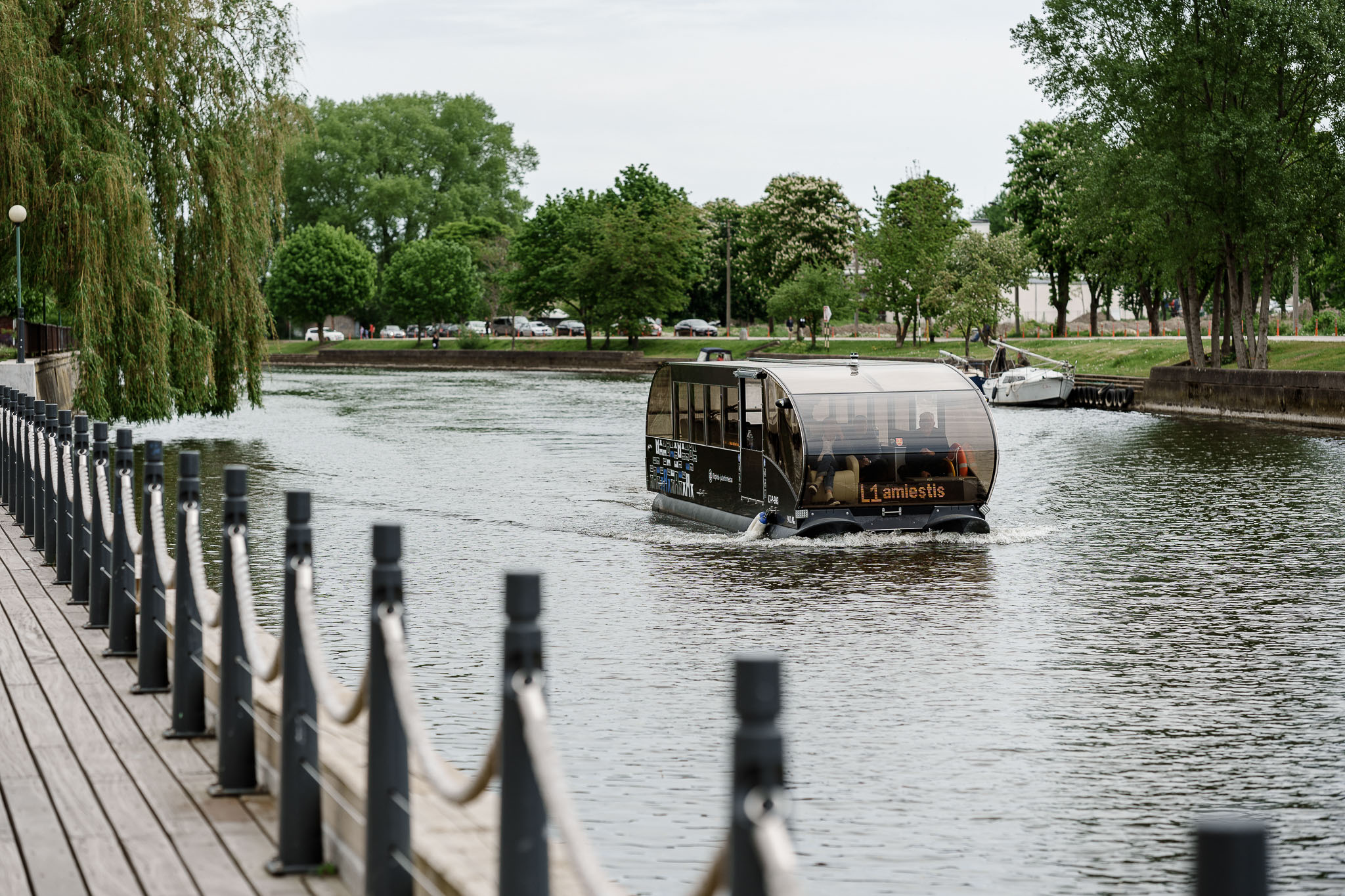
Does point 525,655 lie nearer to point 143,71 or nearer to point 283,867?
point 283,867

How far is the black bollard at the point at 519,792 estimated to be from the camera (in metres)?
4.02

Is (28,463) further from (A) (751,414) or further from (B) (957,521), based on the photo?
(B) (957,521)

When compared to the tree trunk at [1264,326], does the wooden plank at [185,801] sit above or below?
below

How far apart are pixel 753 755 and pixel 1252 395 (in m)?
50.7

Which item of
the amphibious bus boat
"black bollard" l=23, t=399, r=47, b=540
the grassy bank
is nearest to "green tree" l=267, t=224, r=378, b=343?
the grassy bank

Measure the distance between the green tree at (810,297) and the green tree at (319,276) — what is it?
125 feet

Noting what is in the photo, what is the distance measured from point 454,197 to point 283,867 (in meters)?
135

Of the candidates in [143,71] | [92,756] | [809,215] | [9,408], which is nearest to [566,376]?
[809,215]

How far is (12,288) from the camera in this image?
37469mm

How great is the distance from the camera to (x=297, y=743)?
5.94 meters

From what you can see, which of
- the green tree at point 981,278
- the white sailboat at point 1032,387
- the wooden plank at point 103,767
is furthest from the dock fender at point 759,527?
the green tree at point 981,278

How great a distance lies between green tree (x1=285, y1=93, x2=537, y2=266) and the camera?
136125 mm

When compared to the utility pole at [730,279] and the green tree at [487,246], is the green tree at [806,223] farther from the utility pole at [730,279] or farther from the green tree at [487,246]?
the green tree at [487,246]

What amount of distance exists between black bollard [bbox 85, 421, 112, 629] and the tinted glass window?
39.0ft
